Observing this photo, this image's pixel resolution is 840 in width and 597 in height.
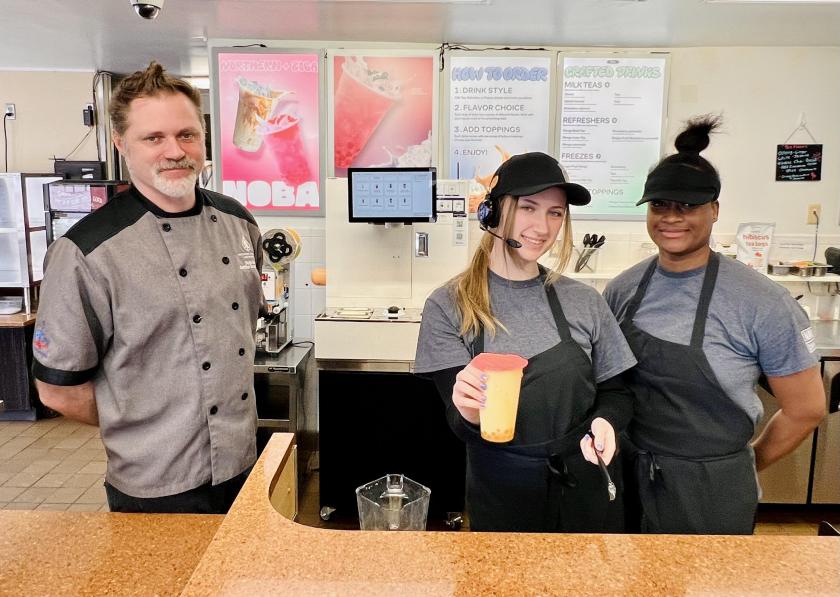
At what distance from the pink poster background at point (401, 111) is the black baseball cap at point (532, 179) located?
247 cm

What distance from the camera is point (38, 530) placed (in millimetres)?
1323

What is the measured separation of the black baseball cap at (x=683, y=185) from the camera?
1.72m

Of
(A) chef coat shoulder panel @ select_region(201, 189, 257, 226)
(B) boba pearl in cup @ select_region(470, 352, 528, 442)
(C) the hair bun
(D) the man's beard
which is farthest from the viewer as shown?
(A) chef coat shoulder panel @ select_region(201, 189, 257, 226)

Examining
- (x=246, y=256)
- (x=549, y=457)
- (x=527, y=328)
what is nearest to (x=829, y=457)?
(x=549, y=457)

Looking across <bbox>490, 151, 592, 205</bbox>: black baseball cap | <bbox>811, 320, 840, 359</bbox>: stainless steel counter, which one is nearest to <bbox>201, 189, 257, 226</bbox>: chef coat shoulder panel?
<bbox>490, 151, 592, 205</bbox>: black baseball cap

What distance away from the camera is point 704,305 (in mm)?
1743

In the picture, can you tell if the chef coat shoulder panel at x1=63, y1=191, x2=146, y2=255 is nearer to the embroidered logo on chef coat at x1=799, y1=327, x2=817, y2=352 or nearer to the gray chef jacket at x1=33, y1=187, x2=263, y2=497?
the gray chef jacket at x1=33, y1=187, x2=263, y2=497

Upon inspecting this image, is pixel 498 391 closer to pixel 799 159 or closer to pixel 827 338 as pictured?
pixel 827 338

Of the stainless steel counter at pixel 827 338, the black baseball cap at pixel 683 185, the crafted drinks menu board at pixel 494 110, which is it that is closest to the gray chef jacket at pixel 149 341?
the black baseball cap at pixel 683 185

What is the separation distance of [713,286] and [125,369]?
1.62 m

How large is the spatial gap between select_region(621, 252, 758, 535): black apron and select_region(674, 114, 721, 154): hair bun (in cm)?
37

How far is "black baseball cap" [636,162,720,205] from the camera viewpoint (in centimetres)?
172

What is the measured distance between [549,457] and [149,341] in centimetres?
110

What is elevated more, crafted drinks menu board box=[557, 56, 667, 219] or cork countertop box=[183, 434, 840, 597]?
crafted drinks menu board box=[557, 56, 667, 219]
